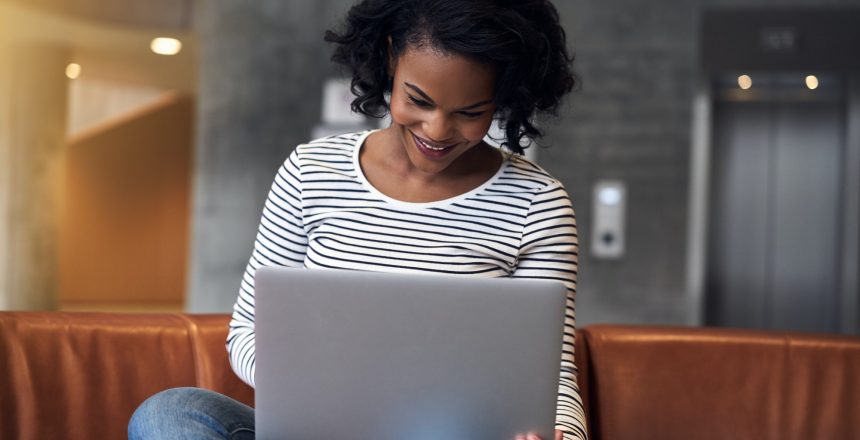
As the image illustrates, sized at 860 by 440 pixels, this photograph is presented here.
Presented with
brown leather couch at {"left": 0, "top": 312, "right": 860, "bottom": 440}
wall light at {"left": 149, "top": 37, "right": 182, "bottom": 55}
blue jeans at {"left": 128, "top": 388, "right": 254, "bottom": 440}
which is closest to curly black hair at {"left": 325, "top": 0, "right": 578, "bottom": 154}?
blue jeans at {"left": 128, "top": 388, "right": 254, "bottom": 440}

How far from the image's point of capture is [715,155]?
5426 millimetres

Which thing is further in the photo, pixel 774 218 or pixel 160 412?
pixel 774 218

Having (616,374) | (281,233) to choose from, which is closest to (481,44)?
(281,233)

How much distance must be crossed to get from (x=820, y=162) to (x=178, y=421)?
4616 mm

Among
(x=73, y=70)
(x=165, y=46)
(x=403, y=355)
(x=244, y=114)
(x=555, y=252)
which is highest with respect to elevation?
(x=165, y=46)

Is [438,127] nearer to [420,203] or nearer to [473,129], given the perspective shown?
[473,129]

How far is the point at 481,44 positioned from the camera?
167 cm

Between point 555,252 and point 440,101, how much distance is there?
1.15 ft

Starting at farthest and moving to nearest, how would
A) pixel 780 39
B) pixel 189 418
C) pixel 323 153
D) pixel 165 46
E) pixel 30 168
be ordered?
pixel 165 46 < pixel 30 168 < pixel 780 39 < pixel 323 153 < pixel 189 418

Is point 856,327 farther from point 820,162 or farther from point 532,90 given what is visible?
point 532,90

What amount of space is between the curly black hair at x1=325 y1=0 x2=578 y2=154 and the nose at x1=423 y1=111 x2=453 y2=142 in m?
0.10

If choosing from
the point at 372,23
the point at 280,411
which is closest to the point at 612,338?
the point at 372,23

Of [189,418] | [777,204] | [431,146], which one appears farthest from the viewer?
[777,204]

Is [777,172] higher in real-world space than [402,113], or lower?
higher
